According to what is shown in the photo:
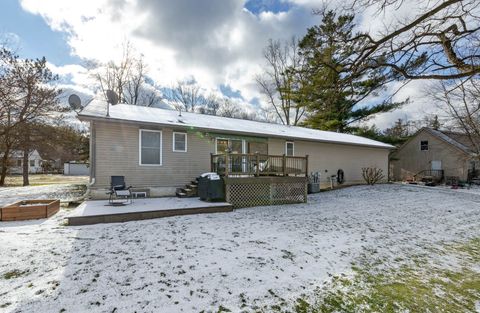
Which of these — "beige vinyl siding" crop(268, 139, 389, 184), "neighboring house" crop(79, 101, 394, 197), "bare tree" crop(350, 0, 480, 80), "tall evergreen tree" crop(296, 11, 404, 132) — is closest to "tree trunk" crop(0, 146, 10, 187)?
"neighboring house" crop(79, 101, 394, 197)

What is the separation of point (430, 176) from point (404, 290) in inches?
844

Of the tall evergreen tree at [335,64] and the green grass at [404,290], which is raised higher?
the tall evergreen tree at [335,64]

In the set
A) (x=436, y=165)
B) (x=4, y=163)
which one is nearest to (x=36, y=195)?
(x=4, y=163)

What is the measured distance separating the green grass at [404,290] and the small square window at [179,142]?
750 centimetres

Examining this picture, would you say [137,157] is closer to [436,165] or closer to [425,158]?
[436,165]

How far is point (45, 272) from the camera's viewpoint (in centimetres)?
323

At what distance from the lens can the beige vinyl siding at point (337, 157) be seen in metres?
13.5

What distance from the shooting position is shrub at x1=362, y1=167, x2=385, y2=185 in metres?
16.2

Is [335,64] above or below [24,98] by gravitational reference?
below

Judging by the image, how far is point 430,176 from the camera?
19875 mm

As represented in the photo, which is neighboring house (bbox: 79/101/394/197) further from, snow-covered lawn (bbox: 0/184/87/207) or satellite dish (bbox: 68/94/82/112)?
snow-covered lawn (bbox: 0/184/87/207)

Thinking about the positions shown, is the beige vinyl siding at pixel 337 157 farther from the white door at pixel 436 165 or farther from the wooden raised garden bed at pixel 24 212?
the wooden raised garden bed at pixel 24 212

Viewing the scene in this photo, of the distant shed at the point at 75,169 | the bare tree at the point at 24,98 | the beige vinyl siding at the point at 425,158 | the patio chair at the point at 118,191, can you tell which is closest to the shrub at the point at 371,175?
the beige vinyl siding at the point at 425,158

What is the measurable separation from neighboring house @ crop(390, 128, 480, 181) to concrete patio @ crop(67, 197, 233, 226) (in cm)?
2128
